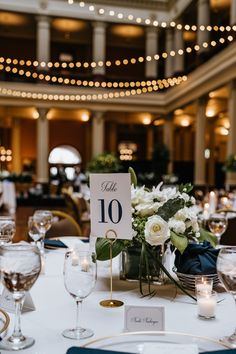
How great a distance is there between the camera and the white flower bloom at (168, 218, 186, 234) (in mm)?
1468

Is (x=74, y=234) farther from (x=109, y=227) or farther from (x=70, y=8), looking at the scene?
(x=70, y=8)

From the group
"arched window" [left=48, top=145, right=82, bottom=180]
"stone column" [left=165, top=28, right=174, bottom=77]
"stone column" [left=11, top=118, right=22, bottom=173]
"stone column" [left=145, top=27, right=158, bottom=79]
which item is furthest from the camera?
"arched window" [left=48, top=145, right=82, bottom=180]

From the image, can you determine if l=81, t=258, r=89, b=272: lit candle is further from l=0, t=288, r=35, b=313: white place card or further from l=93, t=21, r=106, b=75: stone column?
l=93, t=21, r=106, b=75: stone column

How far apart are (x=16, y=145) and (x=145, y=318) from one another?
20790 millimetres

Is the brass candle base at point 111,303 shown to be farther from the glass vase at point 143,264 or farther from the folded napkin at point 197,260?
the folded napkin at point 197,260

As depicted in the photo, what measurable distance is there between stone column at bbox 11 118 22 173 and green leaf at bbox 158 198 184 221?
20250 millimetres

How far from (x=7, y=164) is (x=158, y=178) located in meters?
8.80

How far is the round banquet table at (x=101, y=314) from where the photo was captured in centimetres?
113

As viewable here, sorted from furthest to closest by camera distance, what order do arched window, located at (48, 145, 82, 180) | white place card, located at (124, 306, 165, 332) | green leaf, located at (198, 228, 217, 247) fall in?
arched window, located at (48, 145, 82, 180) < green leaf, located at (198, 228, 217, 247) < white place card, located at (124, 306, 165, 332)

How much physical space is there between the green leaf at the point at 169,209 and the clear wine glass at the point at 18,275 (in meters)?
0.52

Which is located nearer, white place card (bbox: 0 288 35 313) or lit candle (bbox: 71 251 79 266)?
lit candle (bbox: 71 251 79 266)

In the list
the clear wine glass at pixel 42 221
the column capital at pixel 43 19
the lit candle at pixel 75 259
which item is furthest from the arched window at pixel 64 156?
the lit candle at pixel 75 259

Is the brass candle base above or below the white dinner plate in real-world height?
below

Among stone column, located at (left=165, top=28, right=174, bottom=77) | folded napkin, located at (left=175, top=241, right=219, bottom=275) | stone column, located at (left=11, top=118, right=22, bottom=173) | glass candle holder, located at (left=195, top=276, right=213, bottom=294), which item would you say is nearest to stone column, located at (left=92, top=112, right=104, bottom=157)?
stone column, located at (left=165, top=28, right=174, bottom=77)
